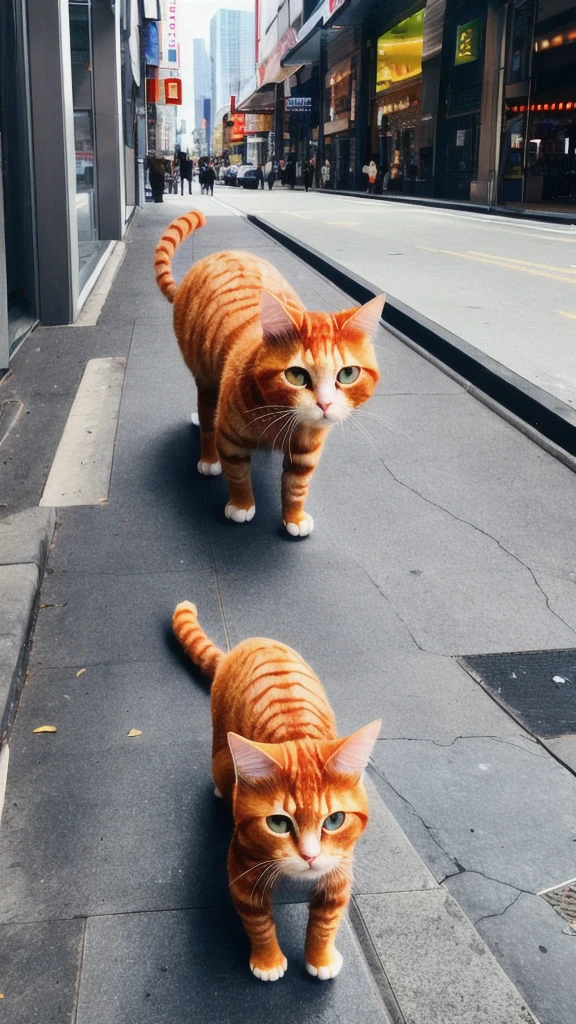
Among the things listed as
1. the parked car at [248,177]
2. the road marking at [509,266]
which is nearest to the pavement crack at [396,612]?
the road marking at [509,266]

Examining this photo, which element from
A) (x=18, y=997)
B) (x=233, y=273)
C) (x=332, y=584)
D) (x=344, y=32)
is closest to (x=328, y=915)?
(x=18, y=997)

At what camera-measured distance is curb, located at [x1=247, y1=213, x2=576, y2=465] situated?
623 centimetres

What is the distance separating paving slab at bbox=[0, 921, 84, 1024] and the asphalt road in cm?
516

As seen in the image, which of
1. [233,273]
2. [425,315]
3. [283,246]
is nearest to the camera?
[233,273]

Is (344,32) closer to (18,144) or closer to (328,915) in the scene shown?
(18,144)

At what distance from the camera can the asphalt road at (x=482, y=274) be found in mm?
8133

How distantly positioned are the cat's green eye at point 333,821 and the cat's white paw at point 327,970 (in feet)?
1.49

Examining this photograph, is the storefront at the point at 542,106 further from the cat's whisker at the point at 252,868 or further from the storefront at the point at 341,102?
the cat's whisker at the point at 252,868

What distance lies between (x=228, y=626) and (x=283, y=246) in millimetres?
12106

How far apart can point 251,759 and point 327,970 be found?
0.65m

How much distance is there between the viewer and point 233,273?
482 cm

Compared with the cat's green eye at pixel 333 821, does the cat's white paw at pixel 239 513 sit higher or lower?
lower

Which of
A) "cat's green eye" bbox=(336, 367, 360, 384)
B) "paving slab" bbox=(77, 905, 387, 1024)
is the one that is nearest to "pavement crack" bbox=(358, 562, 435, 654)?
"cat's green eye" bbox=(336, 367, 360, 384)

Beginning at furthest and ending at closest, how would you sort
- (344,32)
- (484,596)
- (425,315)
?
(344,32) < (425,315) < (484,596)
